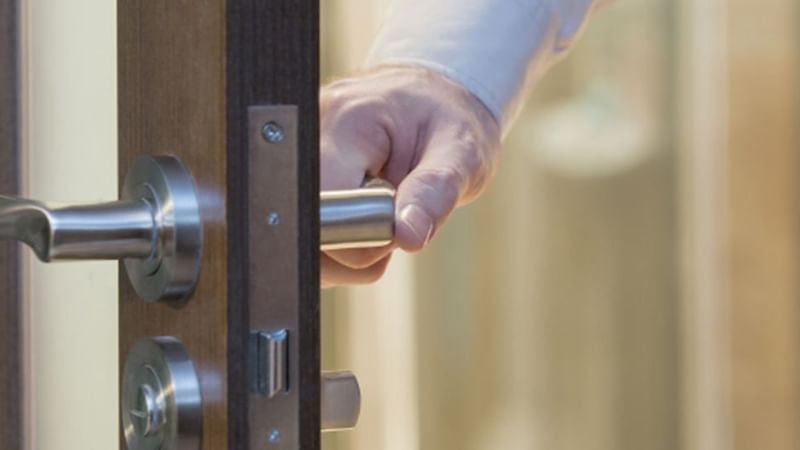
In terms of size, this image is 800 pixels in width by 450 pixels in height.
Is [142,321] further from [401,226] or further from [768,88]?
[768,88]

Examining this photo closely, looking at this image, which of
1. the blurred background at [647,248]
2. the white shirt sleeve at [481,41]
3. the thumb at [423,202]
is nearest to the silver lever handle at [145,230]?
the thumb at [423,202]

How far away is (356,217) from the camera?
500mm

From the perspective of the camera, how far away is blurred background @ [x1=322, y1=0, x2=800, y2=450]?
2234mm

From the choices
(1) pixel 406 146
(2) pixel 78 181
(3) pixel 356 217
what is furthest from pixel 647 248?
(3) pixel 356 217

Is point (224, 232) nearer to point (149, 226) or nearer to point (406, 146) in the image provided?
point (149, 226)

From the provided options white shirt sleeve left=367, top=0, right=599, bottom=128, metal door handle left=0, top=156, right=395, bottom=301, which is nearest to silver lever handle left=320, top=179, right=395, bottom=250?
metal door handle left=0, top=156, right=395, bottom=301

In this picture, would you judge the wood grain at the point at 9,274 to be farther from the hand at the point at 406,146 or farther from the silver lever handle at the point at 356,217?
the silver lever handle at the point at 356,217

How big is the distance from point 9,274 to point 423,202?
32cm

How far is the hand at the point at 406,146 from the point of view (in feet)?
2.21

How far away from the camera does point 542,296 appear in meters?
2.26

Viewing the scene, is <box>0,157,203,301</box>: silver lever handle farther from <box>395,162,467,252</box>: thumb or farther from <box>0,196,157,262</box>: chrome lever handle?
<box>395,162,467,252</box>: thumb

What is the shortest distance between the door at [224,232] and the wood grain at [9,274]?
1.23ft

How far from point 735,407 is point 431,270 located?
56cm

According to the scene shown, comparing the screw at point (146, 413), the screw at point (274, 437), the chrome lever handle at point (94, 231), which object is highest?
the chrome lever handle at point (94, 231)
